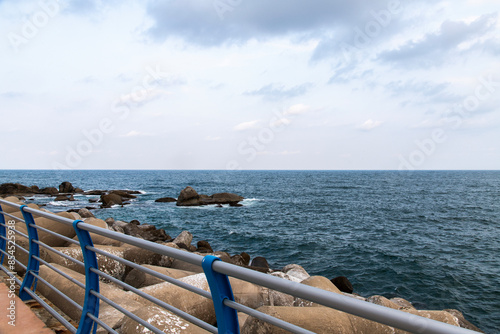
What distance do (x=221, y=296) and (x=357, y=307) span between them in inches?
30.2

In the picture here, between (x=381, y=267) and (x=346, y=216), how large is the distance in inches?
636

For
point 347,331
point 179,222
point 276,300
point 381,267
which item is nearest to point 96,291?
point 347,331

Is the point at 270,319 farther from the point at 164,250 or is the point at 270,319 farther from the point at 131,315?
the point at 131,315

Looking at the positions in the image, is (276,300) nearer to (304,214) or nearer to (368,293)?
(368,293)

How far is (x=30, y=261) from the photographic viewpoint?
14.0ft

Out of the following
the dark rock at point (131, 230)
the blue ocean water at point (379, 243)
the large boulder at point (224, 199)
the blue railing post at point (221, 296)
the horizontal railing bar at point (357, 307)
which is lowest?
the blue ocean water at point (379, 243)

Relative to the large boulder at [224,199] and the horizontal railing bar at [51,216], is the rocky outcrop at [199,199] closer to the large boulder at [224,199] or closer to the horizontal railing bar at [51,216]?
the large boulder at [224,199]

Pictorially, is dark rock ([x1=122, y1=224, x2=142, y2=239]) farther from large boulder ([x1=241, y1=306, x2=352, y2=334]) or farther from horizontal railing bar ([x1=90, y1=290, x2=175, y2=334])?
horizontal railing bar ([x1=90, y1=290, x2=175, y2=334])

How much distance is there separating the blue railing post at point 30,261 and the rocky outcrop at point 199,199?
113ft

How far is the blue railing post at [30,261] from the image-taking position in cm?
414

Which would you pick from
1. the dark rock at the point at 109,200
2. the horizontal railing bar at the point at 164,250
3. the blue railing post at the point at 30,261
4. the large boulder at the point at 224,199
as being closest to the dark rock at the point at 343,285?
the blue railing post at the point at 30,261

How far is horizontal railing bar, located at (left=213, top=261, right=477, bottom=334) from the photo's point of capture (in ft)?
3.48

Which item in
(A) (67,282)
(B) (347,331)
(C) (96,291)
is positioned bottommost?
(B) (347,331)

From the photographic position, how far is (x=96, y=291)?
2.99 metres
